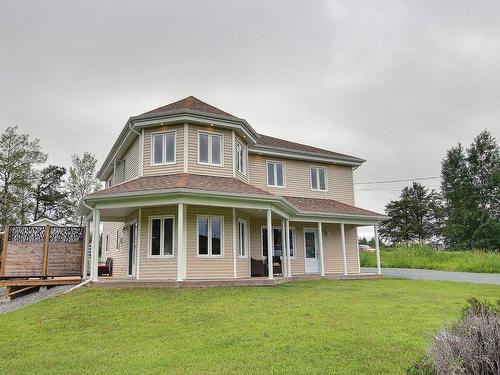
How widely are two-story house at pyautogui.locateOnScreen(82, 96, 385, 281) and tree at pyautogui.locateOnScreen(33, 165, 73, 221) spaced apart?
92.3 ft

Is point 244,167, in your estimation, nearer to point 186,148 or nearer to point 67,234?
point 186,148

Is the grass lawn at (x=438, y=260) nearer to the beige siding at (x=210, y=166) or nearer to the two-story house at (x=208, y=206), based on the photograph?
the two-story house at (x=208, y=206)

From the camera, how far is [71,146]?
128 feet

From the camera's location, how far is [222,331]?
707 cm

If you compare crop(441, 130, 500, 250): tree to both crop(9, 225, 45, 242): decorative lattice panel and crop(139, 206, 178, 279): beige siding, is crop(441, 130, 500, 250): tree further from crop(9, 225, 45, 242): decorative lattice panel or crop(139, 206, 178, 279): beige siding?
crop(9, 225, 45, 242): decorative lattice panel

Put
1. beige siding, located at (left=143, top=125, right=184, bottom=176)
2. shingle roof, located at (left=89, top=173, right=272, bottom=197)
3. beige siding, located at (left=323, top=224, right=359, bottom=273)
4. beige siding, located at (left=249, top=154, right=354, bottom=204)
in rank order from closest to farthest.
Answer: shingle roof, located at (left=89, top=173, right=272, bottom=197) < beige siding, located at (left=143, top=125, right=184, bottom=176) < beige siding, located at (left=249, top=154, right=354, bottom=204) < beige siding, located at (left=323, top=224, right=359, bottom=273)

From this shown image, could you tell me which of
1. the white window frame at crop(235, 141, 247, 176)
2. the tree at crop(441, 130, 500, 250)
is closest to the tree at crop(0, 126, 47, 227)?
the white window frame at crop(235, 141, 247, 176)

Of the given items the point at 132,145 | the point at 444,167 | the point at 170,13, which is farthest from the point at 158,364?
the point at 444,167

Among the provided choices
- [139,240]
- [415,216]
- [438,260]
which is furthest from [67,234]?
[415,216]

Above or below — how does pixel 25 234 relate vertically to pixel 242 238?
above

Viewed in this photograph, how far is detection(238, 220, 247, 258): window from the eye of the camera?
50.3ft

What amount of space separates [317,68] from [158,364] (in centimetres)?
1769

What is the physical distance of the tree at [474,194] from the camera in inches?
1583

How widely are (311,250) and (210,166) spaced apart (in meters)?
7.17
